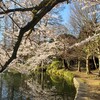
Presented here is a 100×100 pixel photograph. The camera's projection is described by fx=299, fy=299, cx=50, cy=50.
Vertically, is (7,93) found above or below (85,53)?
below

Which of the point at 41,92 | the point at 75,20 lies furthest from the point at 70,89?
the point at 75,20

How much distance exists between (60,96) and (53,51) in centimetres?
487

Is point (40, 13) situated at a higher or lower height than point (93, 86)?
lower

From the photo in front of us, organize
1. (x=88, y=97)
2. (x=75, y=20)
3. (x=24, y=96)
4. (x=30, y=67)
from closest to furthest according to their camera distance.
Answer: (x=88, y=97), (x=30, y=67), (x=24, y=96), (x=75, y=20)

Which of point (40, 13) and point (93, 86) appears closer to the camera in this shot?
point (40, 13)

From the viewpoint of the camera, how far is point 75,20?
109ft

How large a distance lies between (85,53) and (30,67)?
608 inches

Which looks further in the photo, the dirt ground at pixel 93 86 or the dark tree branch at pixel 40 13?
the dirt ground at pixel 93 86

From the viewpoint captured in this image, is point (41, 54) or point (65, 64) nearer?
point (41, 54)

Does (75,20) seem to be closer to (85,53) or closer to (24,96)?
(85,53)

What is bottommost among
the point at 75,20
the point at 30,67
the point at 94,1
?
the point at 30,67

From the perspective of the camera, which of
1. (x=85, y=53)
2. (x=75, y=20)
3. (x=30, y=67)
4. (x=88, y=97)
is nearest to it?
(x=88, y=97)

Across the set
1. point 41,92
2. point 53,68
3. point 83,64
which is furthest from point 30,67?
point 83,64

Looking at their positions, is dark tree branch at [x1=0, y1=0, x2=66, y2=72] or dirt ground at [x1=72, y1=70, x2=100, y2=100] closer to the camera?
dark tree branch at [x1=0, y1=0, x2=66, y2=72]
